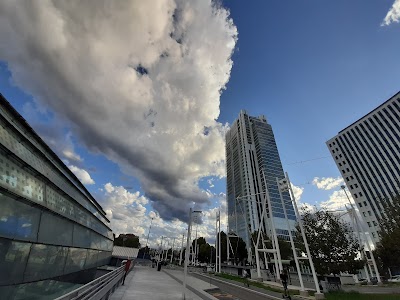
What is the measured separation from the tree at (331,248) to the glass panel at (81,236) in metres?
22.9

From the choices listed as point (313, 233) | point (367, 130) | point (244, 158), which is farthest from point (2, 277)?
point (244, 158)

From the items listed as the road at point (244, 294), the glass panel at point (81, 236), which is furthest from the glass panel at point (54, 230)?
the road at point (244, 294)

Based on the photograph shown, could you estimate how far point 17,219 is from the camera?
327 inches

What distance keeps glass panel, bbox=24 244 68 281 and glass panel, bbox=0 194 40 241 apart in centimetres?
86

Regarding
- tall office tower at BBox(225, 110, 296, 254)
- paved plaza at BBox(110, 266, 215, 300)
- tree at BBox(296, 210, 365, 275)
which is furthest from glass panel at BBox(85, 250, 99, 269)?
tall office tower at BBox(225, 110, 296, 254)

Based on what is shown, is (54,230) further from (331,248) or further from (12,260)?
(331,248)

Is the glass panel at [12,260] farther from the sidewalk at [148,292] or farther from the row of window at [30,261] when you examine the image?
the sidewalk at [148,292]

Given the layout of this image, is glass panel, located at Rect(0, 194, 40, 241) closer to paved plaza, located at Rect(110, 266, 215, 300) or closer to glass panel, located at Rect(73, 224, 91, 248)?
paved plaza, located at Rect(110, 266, 215, 300)

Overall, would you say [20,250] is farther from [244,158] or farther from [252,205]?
[244,158]

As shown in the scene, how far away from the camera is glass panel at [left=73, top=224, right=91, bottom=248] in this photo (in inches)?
657

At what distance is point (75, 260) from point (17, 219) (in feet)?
33.1

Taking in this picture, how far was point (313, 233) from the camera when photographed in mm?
24406

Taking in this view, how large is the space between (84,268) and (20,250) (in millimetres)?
14087

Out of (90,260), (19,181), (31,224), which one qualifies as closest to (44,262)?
(31,224)
